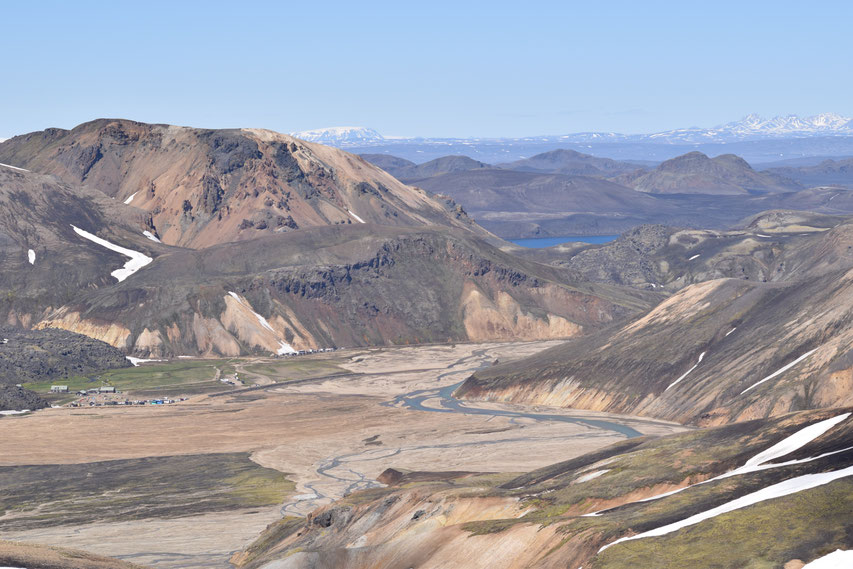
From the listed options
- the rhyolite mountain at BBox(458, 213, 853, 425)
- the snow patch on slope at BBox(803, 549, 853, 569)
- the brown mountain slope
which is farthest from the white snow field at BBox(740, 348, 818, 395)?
the snow patch on slope at BBox(803, 549, 853, 569)

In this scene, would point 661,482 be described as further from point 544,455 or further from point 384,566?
point 544,455

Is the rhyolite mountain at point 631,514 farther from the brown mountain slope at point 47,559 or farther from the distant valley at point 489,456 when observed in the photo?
the brown mountain slope at point 47,559

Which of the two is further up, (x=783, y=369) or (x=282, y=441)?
(x=783, y=369)

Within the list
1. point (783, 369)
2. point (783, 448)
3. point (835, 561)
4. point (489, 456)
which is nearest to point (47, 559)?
point (835, 561)

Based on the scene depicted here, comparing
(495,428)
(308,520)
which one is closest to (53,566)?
(308,520)

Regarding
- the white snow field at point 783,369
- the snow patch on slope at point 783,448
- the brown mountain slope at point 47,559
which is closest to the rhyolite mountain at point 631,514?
the snow patch on slope at point 783,448

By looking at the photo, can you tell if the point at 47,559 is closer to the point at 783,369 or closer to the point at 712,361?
the point at 783,369
